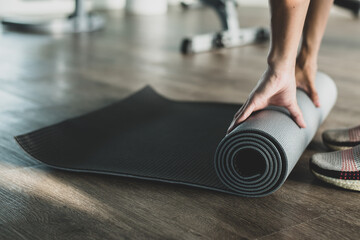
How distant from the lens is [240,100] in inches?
75.9

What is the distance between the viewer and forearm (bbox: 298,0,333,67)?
1452 millimetres

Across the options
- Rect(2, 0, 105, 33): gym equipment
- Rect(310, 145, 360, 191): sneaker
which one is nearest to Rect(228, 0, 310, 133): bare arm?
Rect(310, 145, 360, 191): sneaker

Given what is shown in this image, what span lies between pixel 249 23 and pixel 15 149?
11.1ft

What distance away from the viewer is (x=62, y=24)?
3.39 meters

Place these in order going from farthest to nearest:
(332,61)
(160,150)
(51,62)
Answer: (332,61) → (51,62) → (160,150)

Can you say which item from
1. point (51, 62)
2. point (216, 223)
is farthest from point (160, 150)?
point (51, 62)

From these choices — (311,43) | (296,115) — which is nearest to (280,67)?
(296,115)

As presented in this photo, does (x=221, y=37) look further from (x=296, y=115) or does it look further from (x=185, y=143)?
(x=296, y=115)

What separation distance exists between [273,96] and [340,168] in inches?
9.1

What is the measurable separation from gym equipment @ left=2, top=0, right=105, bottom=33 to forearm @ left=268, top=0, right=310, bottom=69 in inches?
97.4

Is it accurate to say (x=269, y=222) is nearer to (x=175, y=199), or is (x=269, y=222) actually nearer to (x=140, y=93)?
(x=175, y=199)

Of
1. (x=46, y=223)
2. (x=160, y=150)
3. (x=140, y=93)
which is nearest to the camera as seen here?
(x=46, y=223)

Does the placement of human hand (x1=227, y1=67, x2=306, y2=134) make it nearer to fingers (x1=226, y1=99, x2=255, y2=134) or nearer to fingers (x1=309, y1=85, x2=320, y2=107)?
fingers (x1=226, y1=99, x2=255, y2=134)

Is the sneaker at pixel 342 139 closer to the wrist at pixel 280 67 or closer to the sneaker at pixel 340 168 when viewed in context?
the sneaker at pixel 340 168
